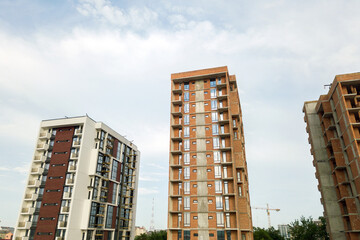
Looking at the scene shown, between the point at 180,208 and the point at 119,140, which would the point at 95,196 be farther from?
the point at 180,208

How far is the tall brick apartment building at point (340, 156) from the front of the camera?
4069cm

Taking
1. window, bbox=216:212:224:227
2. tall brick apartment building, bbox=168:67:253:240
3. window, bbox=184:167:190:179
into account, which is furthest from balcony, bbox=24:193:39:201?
window, bbox=216:212:224:227

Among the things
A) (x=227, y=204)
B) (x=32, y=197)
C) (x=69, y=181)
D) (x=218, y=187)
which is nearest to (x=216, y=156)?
(x=218, y=187)

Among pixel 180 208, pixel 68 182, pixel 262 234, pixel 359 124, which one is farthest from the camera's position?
pixel 262 234

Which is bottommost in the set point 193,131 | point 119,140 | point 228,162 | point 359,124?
point 228,162

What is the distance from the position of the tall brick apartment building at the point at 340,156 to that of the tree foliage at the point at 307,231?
57.3 ft

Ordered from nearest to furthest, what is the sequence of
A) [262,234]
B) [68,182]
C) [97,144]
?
[68,182], [97,144], [262,234]

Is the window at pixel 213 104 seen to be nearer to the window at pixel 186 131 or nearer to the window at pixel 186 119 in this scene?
the window at pixel 186 119

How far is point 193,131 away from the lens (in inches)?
2068

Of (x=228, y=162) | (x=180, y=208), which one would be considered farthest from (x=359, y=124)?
(x=180, y=208)

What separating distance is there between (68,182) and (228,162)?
34657 mm

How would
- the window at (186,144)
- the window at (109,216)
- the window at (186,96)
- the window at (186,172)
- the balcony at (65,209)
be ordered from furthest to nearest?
the window at (109,216)
the window at (186,96)
the balcony at (65,209)
the window at (186,144)
the window at (186,172)

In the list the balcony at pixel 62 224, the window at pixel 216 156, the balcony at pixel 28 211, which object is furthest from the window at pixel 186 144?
the balcony at pixel 28 211

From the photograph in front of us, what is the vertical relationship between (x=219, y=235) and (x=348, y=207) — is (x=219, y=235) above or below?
below
